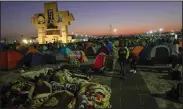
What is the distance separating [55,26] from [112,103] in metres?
50.6

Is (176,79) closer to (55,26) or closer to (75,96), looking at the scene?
(75,96)

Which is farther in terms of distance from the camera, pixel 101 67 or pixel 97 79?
pixel 101 67

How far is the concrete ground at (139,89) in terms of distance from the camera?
6.93 meters

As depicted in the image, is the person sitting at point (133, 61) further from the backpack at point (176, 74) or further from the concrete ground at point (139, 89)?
the backpack at point (176, 74)

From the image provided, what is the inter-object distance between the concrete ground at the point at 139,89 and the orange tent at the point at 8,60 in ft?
10.4

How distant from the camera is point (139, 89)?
870cm

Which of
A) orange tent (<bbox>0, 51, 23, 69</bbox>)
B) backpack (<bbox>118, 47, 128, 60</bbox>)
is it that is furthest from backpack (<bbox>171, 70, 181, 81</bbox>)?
orange tent (<bbox>0, 51, 23, 69</bbox>)

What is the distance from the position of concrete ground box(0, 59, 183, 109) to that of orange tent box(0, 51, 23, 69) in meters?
3.17

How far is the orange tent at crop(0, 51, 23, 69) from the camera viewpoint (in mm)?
15180

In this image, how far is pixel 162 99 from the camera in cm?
735

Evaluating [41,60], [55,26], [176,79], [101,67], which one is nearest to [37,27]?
[55,26]

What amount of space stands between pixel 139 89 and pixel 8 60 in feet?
33.7

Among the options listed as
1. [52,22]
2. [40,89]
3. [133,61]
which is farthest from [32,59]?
[52,22]

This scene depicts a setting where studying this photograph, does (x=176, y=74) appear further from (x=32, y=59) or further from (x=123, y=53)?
(x=32, y=59)
